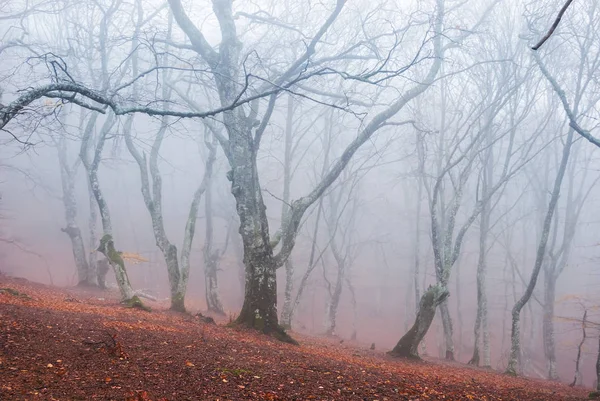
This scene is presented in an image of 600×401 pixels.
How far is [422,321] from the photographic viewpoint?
10203mm

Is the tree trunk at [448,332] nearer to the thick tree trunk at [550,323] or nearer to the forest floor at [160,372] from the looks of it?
the thick tree trunk at [550,323]

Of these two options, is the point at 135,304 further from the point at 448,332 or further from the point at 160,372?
the point at 448,332

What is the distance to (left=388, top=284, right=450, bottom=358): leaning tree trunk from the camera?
400 inches

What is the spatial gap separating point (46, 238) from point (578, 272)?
4370 cm

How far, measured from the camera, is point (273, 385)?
4262 mm

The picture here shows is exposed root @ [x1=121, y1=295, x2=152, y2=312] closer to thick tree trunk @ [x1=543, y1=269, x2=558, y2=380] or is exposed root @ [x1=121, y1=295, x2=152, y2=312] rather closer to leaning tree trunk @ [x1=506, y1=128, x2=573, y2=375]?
leaning tree trunk @ [x1=506, y1=128, x2=573, y2=375]

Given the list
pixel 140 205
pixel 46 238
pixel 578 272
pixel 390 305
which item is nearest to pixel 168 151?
pixel 140 205

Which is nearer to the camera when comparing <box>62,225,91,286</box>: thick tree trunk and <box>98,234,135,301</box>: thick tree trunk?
<box>98,234,135,301</box>: thick tree trunk

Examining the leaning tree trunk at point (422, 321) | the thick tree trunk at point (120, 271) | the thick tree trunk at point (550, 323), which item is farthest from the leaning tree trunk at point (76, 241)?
the thick tree trunk at point (550, 323)

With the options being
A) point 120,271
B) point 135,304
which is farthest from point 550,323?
point 120,271

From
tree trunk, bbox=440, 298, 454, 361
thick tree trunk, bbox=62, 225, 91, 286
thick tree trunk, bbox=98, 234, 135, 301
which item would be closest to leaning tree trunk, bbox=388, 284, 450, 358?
tree trunk, bbox=440, 298, 454, 361

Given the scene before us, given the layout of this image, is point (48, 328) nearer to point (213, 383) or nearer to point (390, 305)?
point (213, 383)

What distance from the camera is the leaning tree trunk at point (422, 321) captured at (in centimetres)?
1017

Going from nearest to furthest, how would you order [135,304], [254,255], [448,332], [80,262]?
→ [254,255] < [135,304] < [448,332] < [80,262]
